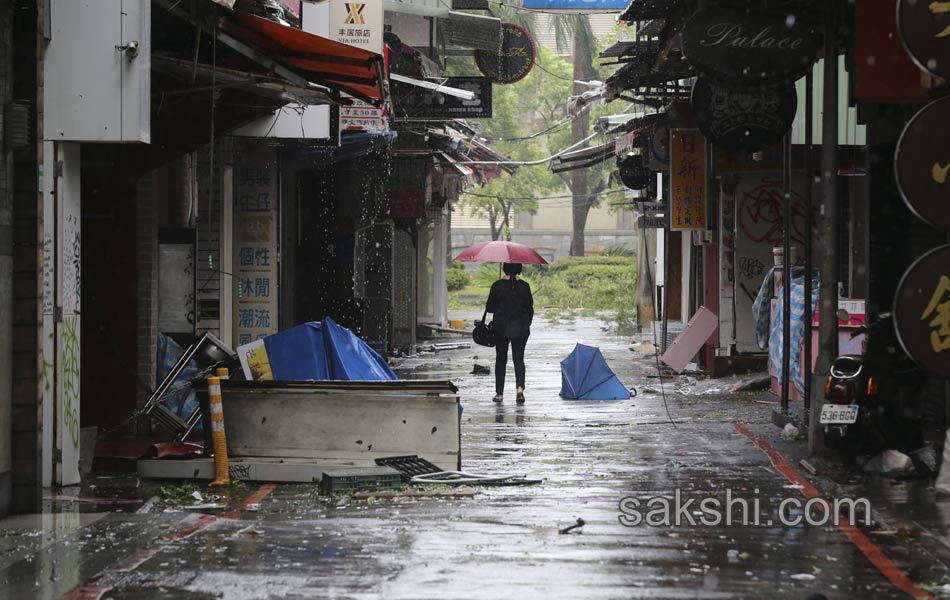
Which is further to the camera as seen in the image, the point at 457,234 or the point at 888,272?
the point at 457,234

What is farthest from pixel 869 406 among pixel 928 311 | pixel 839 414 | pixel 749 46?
pixel 749 46

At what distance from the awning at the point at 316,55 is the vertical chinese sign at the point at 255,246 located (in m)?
4.31

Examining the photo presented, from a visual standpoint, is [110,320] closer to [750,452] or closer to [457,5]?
[750,452]

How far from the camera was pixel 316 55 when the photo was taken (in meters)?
12.0

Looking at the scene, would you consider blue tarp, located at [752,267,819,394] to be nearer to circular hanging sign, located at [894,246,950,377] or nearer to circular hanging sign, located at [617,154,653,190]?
circular hanging sign, located at [894,246,950,377]

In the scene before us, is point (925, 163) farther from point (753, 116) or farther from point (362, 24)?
point (362, 24)

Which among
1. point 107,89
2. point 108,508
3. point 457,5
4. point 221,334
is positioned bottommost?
point 108,508

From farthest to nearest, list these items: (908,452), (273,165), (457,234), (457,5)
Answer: (457,234) < (457,5) < (273,165) < (908,452)

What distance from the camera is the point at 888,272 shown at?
12773 millimetres

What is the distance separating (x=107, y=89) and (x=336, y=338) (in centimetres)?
335

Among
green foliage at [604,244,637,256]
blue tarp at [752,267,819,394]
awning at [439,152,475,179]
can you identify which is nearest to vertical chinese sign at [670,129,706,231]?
blue tarp at [752,267,819,394]

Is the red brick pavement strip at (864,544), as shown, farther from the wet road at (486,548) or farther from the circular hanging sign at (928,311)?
the circular hanging sign at (928,311)

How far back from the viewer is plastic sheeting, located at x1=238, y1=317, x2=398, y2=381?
1157 cm

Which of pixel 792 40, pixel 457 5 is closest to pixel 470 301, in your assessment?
pixel 457 5
